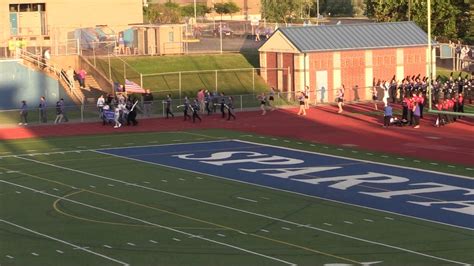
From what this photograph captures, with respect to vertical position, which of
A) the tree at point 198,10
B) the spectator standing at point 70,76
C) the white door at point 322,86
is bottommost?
the white door at point 322,86

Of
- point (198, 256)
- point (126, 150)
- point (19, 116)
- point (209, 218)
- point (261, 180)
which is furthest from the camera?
point (19, 116)

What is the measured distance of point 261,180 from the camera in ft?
93.7

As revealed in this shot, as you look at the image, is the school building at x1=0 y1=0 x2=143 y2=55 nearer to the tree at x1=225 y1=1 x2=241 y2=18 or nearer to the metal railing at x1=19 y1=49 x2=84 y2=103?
the metal railing at x1=19 y1=49 x2=84 y2=103

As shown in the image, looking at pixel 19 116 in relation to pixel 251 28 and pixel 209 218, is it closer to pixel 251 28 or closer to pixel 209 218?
pixel 209 218

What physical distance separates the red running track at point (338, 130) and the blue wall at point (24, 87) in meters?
6.23

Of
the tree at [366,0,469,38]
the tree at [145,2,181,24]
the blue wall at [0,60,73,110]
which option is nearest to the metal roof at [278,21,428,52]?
the blue wall at [0,60,73,110]

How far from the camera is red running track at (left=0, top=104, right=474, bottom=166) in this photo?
34812 mm

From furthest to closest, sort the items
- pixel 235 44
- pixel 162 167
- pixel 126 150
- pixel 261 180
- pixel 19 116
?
pixel 235 44 < pixel 19 116 < pixel 126 150 < pixel 162 167 < pixel 261 180

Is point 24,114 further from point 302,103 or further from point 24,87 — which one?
point 302,103

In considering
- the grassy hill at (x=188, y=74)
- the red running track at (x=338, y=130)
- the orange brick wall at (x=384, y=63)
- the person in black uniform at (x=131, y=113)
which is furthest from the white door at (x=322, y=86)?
the person in black uniform at (x=131, y=113)

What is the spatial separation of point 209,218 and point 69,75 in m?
29.2

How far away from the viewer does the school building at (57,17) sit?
6303 cm

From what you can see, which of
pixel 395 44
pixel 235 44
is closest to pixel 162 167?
pixel 395 44

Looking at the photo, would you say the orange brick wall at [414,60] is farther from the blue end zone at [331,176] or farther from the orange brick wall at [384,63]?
the blue end zone at [331,176]
